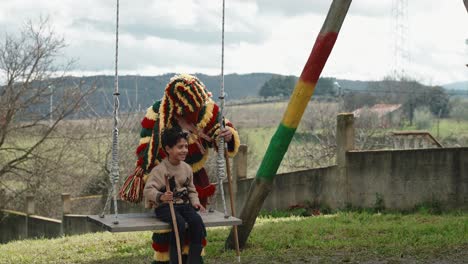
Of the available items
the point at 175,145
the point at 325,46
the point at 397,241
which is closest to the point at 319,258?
the point at 397,241

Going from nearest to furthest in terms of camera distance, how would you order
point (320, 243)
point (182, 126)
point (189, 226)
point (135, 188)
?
→ 1. point (189, 226)
2. point (135, 188)
3. point (182, 126)
4. point (320, 243)

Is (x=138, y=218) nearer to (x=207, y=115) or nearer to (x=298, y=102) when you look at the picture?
(x=207, y=115)

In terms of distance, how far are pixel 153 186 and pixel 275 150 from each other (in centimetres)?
271

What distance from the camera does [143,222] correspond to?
6715mm

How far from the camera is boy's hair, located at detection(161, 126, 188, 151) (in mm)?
6848

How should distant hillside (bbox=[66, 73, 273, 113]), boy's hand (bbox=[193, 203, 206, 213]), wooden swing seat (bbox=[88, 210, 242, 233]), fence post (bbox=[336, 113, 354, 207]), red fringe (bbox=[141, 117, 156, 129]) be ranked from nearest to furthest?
wooden swing seat (bbox=[88, 210, 242, 233]) → boy's hand (bbox=[193, 203, 206, 213]) → red fringe (bbox=[141, 117, 156, 129]) → fence post (bbox=[336, 113, 354, 207]) → distant hillside (bbox=[66, 73, 273, 113])

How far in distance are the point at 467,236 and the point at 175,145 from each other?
4.92m

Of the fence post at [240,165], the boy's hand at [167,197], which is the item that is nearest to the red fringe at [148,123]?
the boy's hand at [167,197]

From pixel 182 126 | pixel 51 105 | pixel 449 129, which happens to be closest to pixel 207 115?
pixel 182 126

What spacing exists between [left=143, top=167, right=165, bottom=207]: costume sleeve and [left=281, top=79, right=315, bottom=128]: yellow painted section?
8.71 ft

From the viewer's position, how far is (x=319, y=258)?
9148mm

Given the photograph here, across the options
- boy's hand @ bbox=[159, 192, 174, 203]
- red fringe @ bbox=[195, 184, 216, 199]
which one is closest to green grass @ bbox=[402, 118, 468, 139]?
red fringe @ bbox=[195, 184, 216, 199]

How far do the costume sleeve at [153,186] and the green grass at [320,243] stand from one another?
8.16ft

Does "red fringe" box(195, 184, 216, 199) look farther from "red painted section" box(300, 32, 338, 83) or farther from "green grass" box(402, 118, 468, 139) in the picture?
"green grass" box(402, 118, 468, 139)
